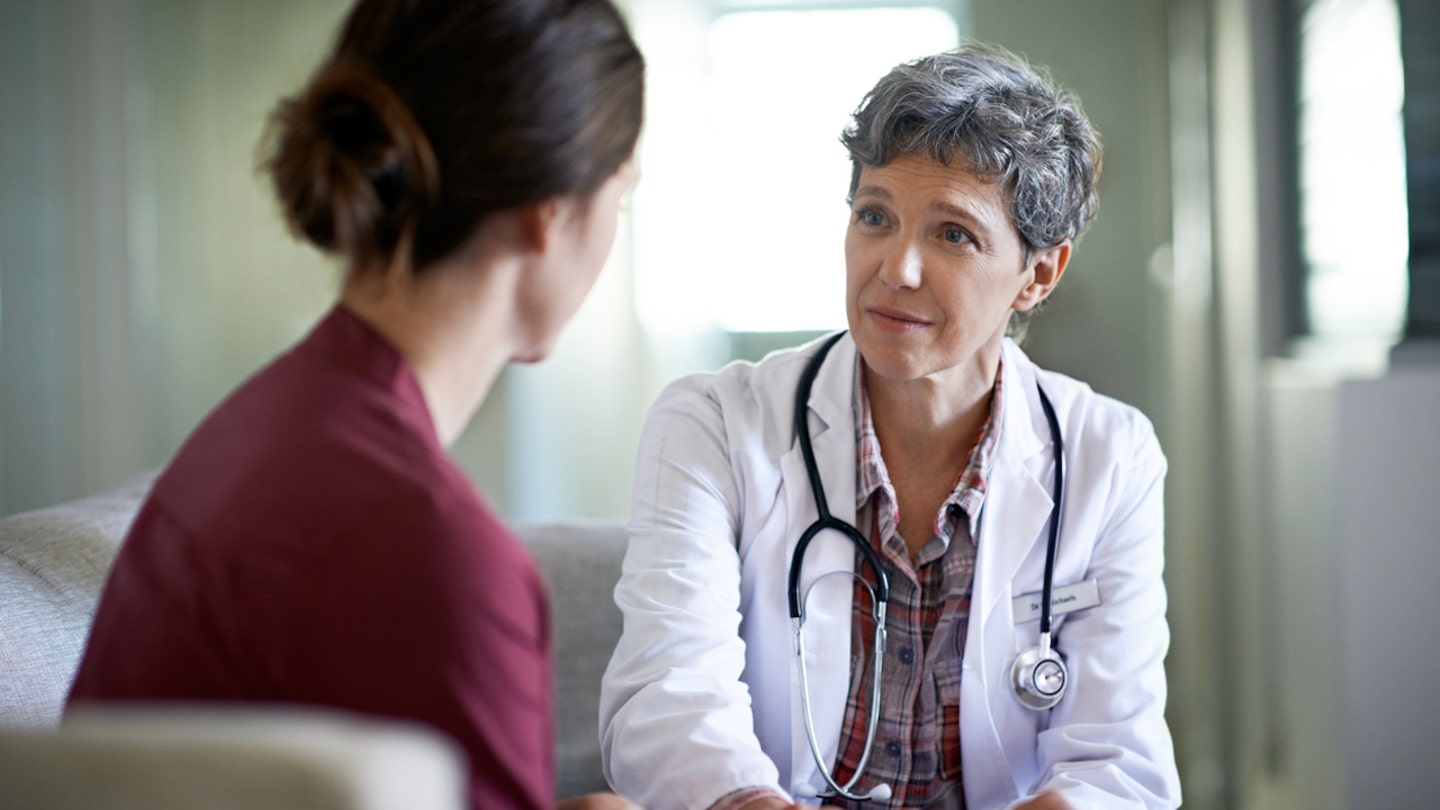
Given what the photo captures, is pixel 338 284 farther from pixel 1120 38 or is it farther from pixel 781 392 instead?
pixel 1120 38

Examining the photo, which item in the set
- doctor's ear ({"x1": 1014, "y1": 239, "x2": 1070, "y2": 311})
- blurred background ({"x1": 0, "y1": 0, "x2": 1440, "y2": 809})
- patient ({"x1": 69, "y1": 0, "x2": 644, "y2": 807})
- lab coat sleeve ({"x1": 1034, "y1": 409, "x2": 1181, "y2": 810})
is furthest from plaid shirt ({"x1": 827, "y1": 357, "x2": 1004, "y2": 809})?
blurred background ({"x1": 0, "y1": 0, "x2": 1440, "y2": 809})

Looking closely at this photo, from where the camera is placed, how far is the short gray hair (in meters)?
1.46

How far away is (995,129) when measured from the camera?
1.46m

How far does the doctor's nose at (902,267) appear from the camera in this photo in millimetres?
1453

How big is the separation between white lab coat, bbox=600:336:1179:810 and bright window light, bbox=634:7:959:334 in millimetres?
1843

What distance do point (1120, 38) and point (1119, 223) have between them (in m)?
0.50

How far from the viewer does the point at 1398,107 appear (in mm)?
1938

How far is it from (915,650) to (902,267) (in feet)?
1.49

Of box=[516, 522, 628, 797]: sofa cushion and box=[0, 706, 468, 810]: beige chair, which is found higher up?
box=[0, 706, 468, 810]: beige chair

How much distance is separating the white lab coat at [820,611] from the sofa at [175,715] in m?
0.39

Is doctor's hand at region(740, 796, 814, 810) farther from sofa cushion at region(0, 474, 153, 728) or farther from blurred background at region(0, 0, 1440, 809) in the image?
blurred background at region(0, 0, 1440, 809)

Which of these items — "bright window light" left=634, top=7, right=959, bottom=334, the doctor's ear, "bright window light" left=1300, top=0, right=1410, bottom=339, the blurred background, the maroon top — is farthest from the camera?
"bright window light" left=634, top=7, right=959, bottom=334

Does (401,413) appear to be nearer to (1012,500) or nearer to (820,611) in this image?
(820,611)

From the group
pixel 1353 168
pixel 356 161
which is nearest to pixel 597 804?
pixel 356 161
